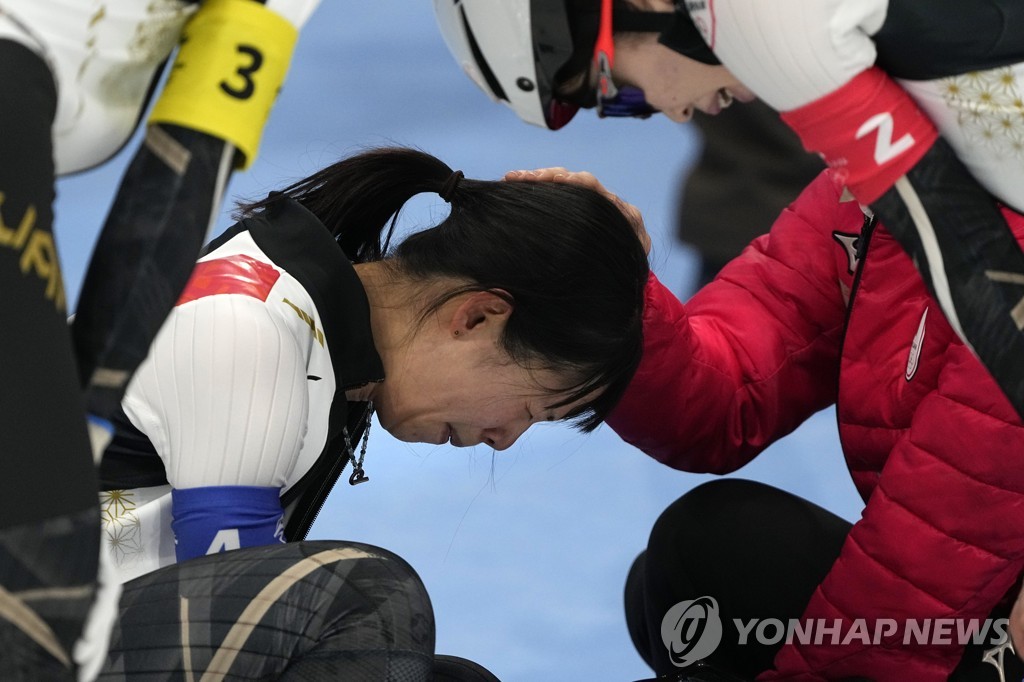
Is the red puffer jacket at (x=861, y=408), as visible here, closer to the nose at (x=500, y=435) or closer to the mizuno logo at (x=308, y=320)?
the nose at (x=500, y=435)

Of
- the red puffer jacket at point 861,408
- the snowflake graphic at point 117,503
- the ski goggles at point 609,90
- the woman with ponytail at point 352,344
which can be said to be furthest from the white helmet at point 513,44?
the snowflake graphic at point 117,503

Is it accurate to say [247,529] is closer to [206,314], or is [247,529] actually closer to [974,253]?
[206,314]

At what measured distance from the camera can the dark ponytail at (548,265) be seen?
4.35ft

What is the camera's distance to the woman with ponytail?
1.24m

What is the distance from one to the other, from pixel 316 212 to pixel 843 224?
1.97 ft

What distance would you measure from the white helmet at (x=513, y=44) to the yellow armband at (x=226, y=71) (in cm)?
27

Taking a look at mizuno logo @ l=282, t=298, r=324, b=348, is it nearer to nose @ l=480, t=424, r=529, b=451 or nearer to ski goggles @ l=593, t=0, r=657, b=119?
nose @ l=480, t=424, r=529, b=451

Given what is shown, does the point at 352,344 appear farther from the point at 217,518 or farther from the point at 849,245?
the point at 849,245

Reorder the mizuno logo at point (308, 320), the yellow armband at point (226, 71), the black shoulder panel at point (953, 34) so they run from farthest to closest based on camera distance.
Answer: the mizuno logo at point (308, 320)
the black shoulder panel at point (953, 34)
the yellow armband at point (226, 71)

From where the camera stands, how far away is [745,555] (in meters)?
1.57

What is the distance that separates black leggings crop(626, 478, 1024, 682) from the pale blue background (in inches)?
1.2

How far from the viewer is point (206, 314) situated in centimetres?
125

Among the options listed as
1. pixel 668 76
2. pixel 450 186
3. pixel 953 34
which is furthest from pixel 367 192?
pixel 953 34

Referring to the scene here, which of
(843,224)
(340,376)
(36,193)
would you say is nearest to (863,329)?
(843,224)
